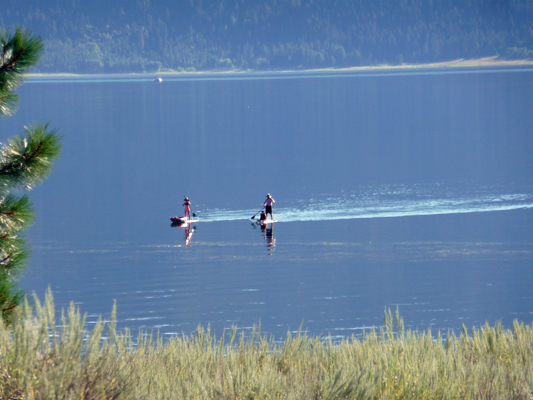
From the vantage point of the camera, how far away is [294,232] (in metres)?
34.4

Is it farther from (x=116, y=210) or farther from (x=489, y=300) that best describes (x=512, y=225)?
(x=116, y=210)

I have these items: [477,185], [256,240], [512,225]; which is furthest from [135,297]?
[477,185]

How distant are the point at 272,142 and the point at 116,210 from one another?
41596 millimetres

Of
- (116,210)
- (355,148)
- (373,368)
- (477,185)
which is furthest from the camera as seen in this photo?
(355,148)

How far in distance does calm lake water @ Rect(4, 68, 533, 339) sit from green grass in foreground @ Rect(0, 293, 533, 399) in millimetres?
7604

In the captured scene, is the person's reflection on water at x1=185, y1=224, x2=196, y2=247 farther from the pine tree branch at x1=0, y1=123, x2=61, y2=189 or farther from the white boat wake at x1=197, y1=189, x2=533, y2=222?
the pine tree branch at x1=0, y1=123, x2=61, y2=189

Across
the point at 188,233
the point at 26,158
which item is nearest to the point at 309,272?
the point at 188,233

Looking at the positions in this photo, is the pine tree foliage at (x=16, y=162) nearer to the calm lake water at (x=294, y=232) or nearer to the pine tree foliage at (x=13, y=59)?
the pine tree foliage at (x=13, y=59)

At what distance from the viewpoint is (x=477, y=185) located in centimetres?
4941

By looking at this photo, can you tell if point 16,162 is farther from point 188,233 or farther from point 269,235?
point 188,233

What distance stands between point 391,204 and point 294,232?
9322mm

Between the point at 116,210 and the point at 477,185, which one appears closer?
the point at 116,210

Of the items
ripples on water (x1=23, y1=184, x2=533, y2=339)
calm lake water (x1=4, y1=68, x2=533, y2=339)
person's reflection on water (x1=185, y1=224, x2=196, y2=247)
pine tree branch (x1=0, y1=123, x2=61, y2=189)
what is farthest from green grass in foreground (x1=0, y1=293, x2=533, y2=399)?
person's reflection on water (x1=185, y1=224, x2=196, y2=247)

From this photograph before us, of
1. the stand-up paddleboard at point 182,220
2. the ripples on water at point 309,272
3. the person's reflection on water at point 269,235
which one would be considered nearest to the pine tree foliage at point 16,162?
the ripples on water at point 309,272
